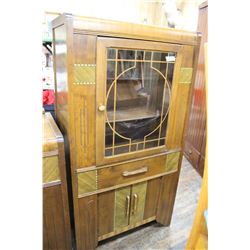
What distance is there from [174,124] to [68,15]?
0.82 m

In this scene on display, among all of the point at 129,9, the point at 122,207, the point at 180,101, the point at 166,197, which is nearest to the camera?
the point at 180,101

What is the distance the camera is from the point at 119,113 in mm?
1112

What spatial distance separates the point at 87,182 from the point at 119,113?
418 mm

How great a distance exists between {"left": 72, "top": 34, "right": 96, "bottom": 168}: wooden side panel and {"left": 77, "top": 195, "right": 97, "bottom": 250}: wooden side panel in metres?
0.25

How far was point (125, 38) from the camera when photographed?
2.96ft

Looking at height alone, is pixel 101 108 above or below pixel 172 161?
above

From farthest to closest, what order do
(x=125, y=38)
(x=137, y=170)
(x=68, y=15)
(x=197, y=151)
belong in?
1. (x=197, y=151)
2. (x=137, y=170)
3. (x=125, y=38)
4. (x=68, y=15)

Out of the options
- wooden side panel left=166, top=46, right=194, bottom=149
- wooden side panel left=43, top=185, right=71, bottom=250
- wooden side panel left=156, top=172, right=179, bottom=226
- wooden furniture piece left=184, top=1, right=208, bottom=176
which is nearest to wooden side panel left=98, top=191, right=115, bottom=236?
wooden side panel left=43, top=185, right=71, bottom=250

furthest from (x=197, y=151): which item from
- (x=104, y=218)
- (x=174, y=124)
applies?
(x=104, y=218)

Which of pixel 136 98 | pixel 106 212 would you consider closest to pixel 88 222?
pixel 106 212

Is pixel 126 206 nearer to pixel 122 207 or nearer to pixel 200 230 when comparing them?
pixel 122 207
